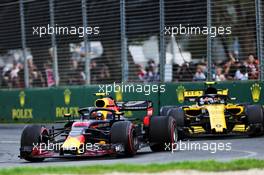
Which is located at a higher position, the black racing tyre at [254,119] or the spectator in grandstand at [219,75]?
the spectator in grandstand at [219,75]

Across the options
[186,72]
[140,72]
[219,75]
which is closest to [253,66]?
[219,75]

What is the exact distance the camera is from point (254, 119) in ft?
56.5

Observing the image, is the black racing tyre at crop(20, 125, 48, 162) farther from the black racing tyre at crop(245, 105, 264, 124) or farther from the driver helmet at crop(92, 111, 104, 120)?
the black racing tyre at crop(245, 105, 264, 124)

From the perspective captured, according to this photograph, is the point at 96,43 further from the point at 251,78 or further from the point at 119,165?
the point at 119,165

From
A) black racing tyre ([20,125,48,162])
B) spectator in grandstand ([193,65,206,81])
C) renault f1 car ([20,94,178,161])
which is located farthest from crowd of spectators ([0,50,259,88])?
black racing tyre ([20,125,48,162])

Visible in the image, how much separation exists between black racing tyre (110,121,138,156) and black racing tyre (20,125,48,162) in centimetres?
137

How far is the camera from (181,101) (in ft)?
Result: 70.5

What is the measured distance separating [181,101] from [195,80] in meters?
0.71

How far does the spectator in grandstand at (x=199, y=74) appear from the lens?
21.4m

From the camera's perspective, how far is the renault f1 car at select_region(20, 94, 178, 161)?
528 inches

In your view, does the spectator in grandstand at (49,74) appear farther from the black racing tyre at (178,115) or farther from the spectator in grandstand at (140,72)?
the black racing tyre at (178,115)

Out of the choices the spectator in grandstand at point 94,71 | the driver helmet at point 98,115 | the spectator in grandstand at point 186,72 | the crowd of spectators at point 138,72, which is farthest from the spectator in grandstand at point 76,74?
the driver helmet at point 98,115

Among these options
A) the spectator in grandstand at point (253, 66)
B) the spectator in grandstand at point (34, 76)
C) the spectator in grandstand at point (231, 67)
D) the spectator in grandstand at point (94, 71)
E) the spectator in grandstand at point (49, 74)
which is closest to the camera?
the spectator in grandstand at point (253, 66)

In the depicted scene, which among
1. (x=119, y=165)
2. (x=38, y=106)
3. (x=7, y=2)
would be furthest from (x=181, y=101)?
(x=119, y=165)
